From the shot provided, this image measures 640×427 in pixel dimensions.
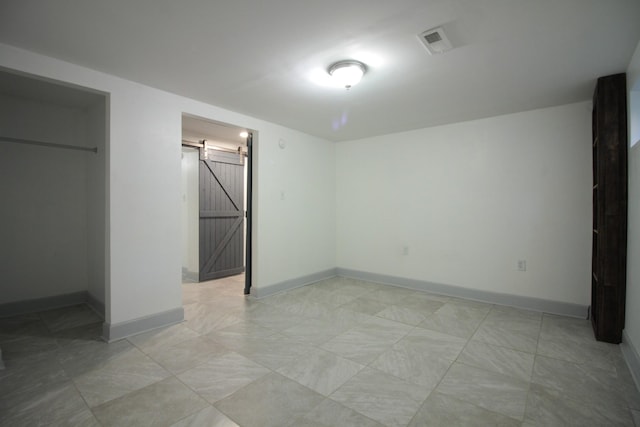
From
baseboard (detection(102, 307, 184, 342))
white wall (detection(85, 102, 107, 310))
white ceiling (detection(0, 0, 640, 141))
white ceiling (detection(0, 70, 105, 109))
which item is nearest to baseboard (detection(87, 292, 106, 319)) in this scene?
white wall (detection(85, 102, 107, 310))

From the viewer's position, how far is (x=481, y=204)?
13.1 feet

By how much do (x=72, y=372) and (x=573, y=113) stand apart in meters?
5.39

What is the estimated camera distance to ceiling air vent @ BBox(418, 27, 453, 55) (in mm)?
1997

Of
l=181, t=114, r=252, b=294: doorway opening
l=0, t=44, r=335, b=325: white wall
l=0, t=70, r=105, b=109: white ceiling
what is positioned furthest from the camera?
l=181, t=114, r=252, b=294: doorway opening

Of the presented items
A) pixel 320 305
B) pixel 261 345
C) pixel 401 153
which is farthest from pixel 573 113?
pixel 261 345

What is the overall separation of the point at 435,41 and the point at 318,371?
2547 millimetres

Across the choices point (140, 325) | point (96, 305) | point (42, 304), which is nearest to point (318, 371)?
point (140, 325)

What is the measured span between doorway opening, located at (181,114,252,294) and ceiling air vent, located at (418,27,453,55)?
319cm

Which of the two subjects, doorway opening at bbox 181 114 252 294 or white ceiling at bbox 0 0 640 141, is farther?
doorway opening at bbox 181 114 252 294

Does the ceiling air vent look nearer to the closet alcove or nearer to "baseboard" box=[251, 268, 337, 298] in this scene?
the closet alcove

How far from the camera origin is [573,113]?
3.38 m

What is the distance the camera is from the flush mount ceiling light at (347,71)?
2.43 metres

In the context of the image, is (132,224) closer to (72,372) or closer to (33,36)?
(72,372)

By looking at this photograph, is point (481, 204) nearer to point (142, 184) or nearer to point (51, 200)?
point (142, 184)
